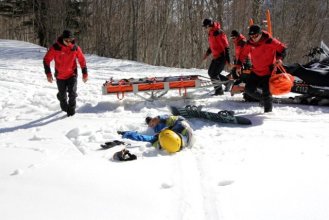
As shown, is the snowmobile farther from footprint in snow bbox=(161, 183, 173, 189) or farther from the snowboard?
footprint in snow bbox=(161, 183, 173, 189)

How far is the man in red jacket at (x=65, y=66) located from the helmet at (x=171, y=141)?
260cm

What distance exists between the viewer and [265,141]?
17.5 ft

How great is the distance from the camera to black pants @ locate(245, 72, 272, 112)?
6.79 metres

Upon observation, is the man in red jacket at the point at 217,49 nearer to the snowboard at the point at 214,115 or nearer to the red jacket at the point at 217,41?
the red jacket at the point at 217,41

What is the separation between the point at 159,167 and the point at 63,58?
3.25 meters

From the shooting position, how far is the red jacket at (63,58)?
265 inches

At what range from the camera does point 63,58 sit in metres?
6.79

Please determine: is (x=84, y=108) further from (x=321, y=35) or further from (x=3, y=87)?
(x=321, y=35)

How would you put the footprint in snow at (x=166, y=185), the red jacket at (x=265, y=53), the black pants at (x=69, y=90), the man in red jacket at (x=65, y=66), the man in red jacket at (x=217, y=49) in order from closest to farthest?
the footprint in snow at (x=166, y=185)
the red jacket at (x=265, y=53)
the man in red jacket at (x=65, y=66)
the black pants at (x=69, y=90)
the man in red jacket at (x=217, y=49)

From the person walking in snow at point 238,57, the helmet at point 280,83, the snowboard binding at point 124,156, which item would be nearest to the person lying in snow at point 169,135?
the snowboard binding at point 124,156

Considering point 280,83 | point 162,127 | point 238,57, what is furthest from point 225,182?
point 238,57

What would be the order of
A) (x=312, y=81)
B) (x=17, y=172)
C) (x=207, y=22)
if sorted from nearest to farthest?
(x=17, y=172) → (x=312, y=81) → (x=207, y=22)

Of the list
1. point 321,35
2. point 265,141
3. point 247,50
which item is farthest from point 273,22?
point 265,141

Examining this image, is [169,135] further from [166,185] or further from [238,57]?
[238,57]
